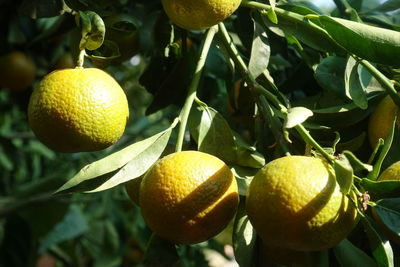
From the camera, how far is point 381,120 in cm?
83

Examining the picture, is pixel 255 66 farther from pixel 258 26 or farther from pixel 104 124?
pixel 104 124

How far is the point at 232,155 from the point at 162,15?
1.18 ft

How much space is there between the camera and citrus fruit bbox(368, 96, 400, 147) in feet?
2.69

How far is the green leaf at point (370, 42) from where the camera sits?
0.73 meters

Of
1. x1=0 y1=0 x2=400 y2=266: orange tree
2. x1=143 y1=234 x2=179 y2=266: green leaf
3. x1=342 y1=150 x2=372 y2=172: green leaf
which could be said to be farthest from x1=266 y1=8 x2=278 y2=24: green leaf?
x1=143 y1=234 x2=179 y2=266: green leaf

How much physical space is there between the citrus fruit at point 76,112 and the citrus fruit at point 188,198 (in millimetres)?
90

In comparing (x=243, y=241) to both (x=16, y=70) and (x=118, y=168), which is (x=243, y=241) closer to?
(x=118, y=168)

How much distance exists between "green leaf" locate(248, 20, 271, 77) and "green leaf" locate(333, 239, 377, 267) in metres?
0.26

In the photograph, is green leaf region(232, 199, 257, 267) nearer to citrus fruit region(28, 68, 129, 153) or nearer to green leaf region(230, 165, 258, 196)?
green leaf region(230, 165, 258, 196)

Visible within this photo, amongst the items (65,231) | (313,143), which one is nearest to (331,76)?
(313,143)

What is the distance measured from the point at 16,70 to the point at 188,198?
0.89 meters

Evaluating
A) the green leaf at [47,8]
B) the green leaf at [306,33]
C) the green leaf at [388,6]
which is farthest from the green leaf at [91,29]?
the green leaf at [388,6]

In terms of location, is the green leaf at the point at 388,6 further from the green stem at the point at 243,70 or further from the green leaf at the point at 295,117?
the green leaf at the point at 295,117

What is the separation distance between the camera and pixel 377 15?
3.69 ft
